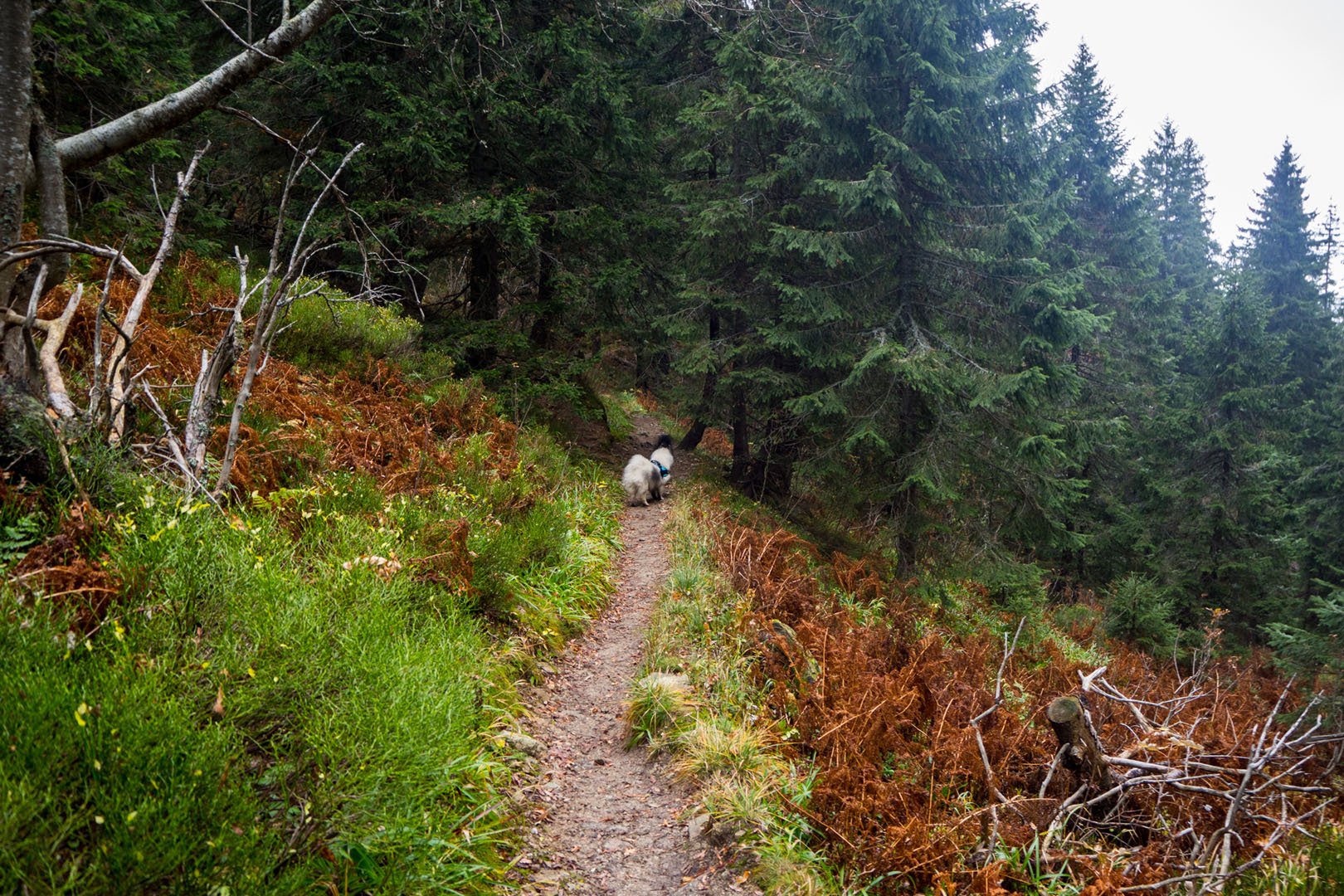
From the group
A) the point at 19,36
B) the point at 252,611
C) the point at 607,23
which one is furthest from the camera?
the point at 607,23

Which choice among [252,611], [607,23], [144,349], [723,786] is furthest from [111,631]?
[607,23]

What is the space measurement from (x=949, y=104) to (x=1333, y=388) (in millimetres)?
21759

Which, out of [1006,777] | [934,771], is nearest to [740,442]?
[1006,777]

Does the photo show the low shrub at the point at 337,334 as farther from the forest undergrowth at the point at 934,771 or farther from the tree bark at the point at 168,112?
the forest undergrowth at the point at 934,771

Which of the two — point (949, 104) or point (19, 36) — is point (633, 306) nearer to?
point (949, 104)

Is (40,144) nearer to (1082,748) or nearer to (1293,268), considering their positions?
(1082,748)

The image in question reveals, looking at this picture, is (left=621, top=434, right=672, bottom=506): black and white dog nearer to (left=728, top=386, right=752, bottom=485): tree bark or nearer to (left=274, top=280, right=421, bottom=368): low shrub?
(left=728, top=386, right=752, bottom=485): tree bark

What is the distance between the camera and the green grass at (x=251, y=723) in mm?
1970

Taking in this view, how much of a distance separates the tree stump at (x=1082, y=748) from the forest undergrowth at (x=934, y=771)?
0.04 meters

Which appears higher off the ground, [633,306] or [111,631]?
[633,306]

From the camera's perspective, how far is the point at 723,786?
159 inches

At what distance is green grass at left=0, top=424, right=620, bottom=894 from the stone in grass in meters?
0.16

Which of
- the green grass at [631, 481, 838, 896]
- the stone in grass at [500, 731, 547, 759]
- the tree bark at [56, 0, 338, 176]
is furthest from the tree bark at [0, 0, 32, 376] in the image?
the green grass at [631, 481, 838, 896]

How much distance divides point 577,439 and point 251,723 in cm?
1213
